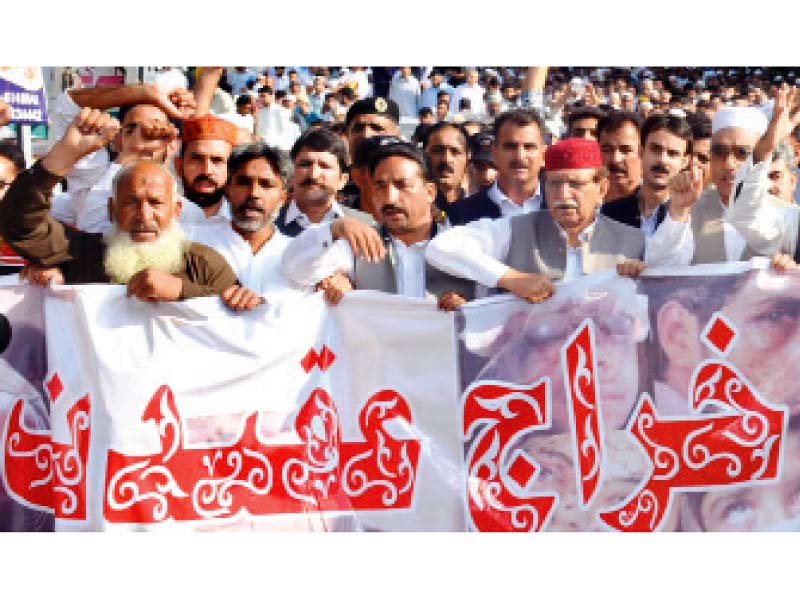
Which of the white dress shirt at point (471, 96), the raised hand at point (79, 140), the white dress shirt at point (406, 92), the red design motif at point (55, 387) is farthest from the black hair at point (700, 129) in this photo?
the white dress shirt at point (406, 92)

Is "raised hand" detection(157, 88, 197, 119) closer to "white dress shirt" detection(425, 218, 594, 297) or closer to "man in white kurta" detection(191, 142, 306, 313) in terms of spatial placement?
"man in white kurta" detection(191, 142, 306, 313)

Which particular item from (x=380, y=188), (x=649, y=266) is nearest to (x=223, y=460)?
(x=380, y=188)

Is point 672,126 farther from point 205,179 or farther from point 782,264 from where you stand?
point 205,179

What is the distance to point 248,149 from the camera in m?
5.38

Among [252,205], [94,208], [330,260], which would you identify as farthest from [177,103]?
[330,260]

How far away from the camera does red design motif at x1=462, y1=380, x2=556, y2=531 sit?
5.06 m

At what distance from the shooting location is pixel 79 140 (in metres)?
4.84

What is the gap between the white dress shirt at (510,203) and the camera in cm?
592

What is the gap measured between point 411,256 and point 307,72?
654 centimetres

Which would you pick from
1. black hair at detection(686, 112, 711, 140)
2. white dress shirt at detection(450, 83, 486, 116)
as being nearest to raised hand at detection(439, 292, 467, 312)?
black hair at detection(686, 112, 711, 140)

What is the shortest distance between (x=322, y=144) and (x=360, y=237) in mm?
1176

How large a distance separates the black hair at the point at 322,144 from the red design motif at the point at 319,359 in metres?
1.11

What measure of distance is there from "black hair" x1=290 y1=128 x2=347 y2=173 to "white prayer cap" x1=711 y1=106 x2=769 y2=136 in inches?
67.0

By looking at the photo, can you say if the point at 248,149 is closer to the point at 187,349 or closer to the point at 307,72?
the point at 187,349
